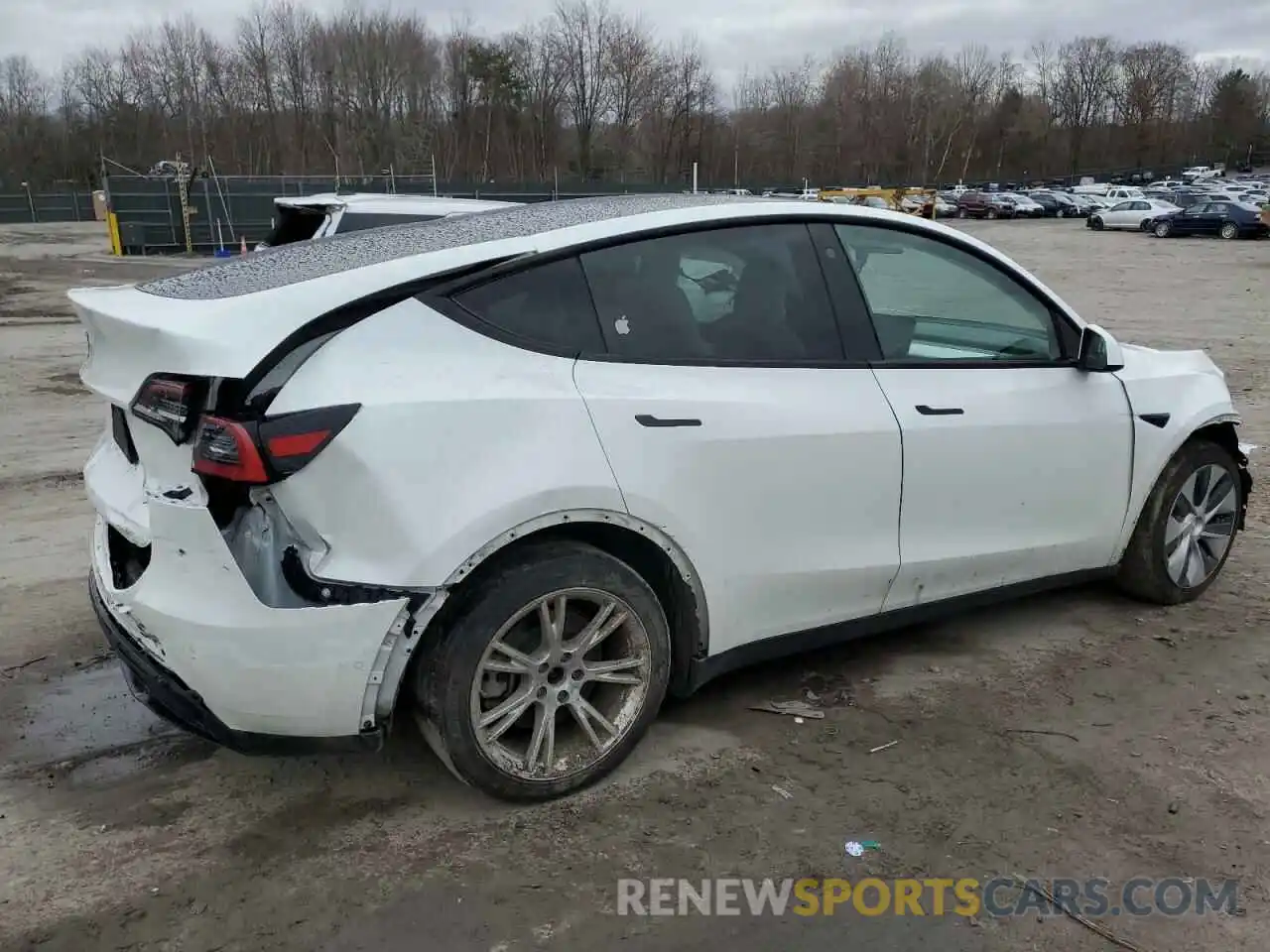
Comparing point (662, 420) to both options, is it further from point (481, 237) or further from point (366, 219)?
point (366, 219)

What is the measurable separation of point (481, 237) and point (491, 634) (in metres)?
1.19

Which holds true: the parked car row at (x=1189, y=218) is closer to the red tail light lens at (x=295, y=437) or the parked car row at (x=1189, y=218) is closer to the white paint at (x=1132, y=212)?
the white paint at (x=1132, y=212)

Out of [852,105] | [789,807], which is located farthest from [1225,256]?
[852,105]

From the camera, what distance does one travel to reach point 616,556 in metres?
3.04

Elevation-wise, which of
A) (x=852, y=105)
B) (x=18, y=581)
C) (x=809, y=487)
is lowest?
(x=18, y=581)

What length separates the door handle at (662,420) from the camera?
114 inches

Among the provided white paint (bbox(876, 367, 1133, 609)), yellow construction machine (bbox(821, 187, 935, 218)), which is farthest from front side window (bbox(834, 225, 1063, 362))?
yellow construction machine (bbox(821, 187, 935, 218))

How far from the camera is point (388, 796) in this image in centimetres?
308

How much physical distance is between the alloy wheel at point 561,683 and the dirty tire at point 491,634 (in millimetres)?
22

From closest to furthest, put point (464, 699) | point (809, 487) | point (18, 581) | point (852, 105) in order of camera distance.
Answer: point (464, 699), point (809, 487), point (18, 581), point (852, 105)

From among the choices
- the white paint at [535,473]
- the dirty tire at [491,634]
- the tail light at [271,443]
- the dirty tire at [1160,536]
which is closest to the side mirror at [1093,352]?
the white paint at [535,473]

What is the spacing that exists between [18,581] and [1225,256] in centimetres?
3446

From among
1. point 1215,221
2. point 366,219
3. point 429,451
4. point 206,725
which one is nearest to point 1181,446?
point 429,451

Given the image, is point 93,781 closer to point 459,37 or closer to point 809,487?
point 809,487
